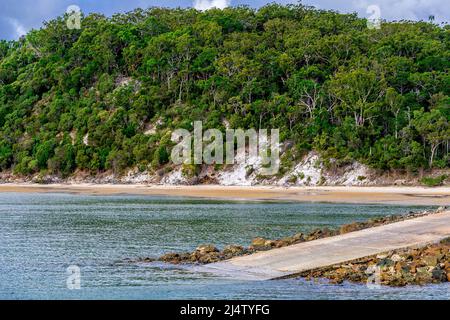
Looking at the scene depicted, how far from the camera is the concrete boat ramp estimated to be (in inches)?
901

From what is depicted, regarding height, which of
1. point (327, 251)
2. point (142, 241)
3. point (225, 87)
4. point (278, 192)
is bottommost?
point (142, 241)

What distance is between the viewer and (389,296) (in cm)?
1970

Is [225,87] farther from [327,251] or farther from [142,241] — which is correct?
[327,251]

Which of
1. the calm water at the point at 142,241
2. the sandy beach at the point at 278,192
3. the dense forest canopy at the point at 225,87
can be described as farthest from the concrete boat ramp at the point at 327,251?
the dense forest canopy at the point at 225,87

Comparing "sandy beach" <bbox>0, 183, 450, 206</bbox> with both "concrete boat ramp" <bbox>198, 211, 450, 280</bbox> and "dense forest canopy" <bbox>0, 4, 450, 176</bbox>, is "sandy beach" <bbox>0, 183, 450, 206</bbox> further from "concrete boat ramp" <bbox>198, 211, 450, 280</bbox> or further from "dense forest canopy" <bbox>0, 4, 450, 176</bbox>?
"concrete boat ramp" <bbox>198, 211, 450, 280</bbox>

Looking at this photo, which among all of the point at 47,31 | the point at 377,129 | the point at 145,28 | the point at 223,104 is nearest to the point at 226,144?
the point at 223,104

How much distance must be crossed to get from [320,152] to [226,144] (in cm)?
1151

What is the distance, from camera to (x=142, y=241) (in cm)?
3203

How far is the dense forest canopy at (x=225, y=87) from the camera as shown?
75625 mm

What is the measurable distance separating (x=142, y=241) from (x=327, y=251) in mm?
10240

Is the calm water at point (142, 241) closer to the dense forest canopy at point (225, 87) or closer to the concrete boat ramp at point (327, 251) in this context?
the concrete boat ramp at point (327, 251)

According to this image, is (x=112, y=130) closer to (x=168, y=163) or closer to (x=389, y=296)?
(x=168, y=163)

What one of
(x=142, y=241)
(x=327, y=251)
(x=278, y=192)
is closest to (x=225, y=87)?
(x=278, y=192)

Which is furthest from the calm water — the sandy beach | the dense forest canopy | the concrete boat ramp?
the dense forest canopy
